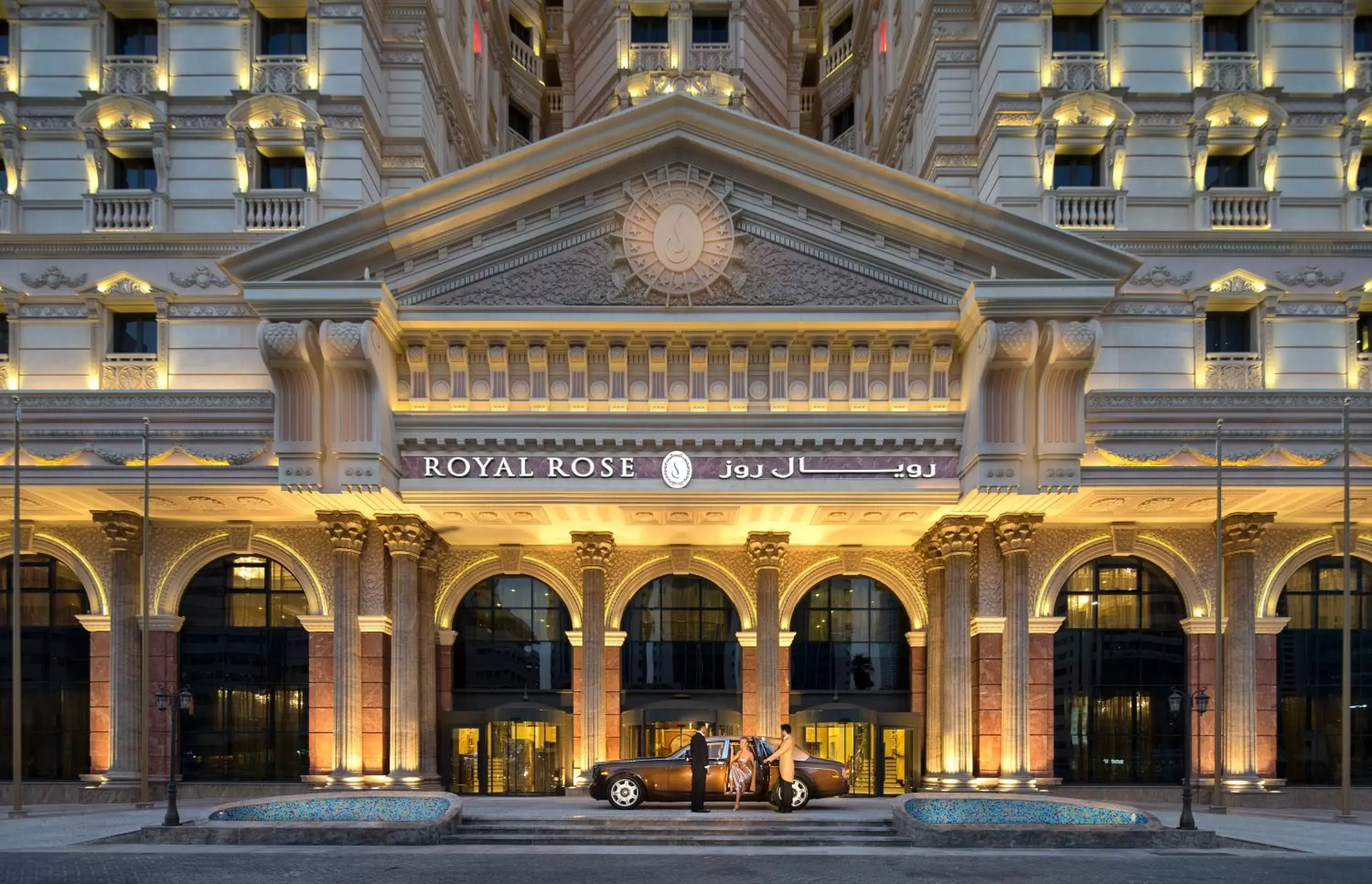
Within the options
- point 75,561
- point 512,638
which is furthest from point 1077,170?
point 75,561

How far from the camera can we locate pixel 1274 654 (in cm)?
3262

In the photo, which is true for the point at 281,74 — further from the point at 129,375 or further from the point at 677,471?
the point at 677,471

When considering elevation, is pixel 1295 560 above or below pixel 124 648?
above

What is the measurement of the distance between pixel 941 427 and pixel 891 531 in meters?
4.83

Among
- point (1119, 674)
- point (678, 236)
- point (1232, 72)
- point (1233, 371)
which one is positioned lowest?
point (1119, 674)

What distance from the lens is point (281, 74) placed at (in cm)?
3262

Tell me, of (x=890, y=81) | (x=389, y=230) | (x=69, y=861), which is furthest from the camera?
(x=890, y=81)

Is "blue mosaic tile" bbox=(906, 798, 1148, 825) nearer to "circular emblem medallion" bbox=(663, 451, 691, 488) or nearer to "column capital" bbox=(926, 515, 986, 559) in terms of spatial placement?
"column capital" bbox=(926, 515, 986, 559)

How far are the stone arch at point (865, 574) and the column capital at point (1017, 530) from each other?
427 centimetres

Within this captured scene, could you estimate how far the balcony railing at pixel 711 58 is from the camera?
43.2 meters

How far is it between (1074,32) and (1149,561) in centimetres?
1327

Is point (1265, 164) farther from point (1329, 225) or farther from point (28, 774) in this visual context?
point (28, 774)

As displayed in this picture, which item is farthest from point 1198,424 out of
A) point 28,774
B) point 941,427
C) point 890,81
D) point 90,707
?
point 28,774

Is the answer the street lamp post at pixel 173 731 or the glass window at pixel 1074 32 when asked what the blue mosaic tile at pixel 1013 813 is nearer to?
the street lamp post at pixel 173 731
